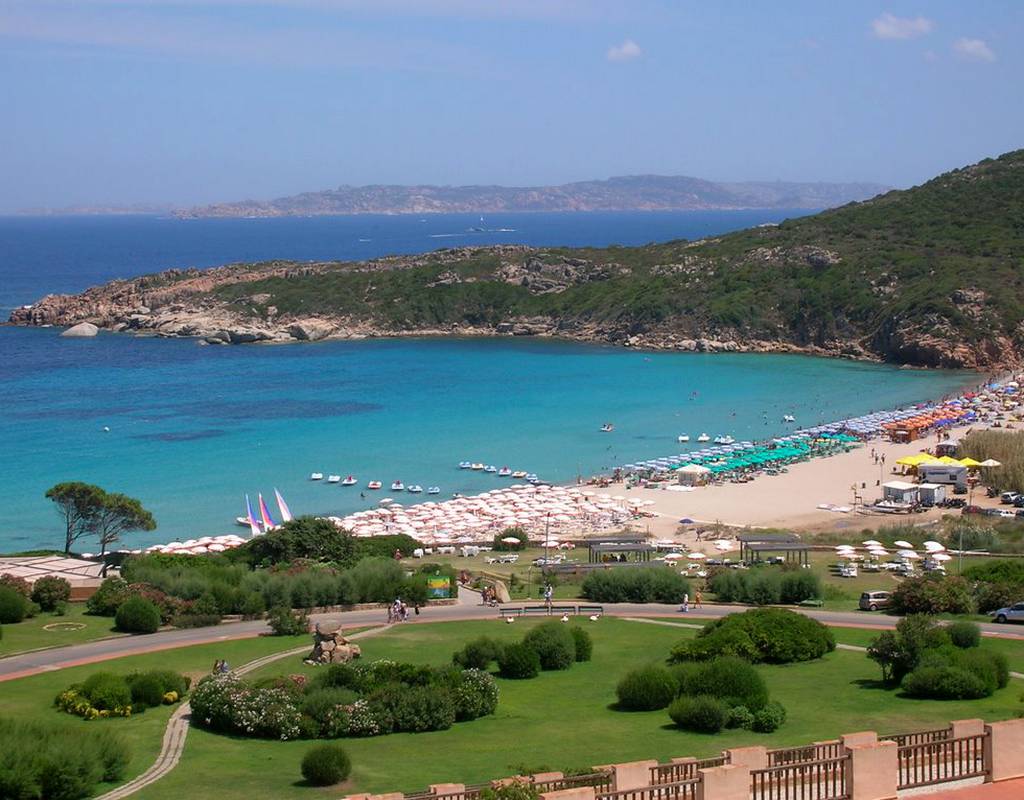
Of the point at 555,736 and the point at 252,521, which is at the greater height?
the point at 555,736

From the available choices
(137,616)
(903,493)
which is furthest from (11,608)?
(903,493)

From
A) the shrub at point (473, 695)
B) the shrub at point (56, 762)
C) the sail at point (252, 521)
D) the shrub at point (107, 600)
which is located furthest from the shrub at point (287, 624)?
the sail at point (252, 521)

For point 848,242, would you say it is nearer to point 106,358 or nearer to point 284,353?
point 284,353

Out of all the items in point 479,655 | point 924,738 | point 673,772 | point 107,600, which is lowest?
point 107,600

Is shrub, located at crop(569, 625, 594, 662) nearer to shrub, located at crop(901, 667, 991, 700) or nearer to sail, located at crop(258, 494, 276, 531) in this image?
shrub, located at crop(901, 667, 991, 700)

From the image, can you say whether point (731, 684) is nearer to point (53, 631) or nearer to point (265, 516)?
point (53, 631)

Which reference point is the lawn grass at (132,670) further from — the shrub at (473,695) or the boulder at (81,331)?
the boulder at (81,331)

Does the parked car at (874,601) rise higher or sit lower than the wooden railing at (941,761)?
lower

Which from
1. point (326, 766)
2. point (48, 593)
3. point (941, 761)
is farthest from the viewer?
point (48, 593)
